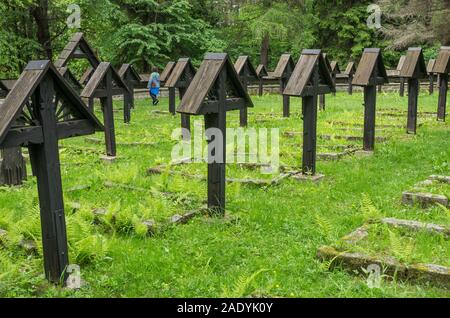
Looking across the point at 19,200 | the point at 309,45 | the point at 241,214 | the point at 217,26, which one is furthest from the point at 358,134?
the point at 217,26

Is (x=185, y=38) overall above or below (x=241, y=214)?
above

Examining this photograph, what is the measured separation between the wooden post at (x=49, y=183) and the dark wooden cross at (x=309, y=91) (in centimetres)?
508

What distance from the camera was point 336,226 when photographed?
7.08 metres

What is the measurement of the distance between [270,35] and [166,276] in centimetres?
2684

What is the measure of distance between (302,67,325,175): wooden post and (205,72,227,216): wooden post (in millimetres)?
2522

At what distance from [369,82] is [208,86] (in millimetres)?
5629

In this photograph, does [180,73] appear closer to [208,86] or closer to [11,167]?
[11,167]

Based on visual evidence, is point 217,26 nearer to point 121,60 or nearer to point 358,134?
point 121,60

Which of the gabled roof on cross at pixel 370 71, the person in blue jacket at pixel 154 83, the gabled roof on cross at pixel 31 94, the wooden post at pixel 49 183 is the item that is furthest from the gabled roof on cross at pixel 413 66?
the person in blue jacket at pixel 154 83

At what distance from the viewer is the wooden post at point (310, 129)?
380 inches

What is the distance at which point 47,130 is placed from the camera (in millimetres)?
5133

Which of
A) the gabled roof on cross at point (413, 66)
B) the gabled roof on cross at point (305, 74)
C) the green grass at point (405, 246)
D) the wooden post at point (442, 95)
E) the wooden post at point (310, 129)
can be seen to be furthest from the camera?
the wooden post at point (442, 95)

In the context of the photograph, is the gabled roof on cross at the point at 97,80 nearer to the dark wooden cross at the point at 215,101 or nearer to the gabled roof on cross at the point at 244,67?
the dark wooden cross at the point at 215,101

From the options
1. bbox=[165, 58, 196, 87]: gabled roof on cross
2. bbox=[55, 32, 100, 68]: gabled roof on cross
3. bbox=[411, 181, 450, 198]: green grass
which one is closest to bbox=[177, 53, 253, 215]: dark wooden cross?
bbox=[411, 181, 450, 198]: green grass
